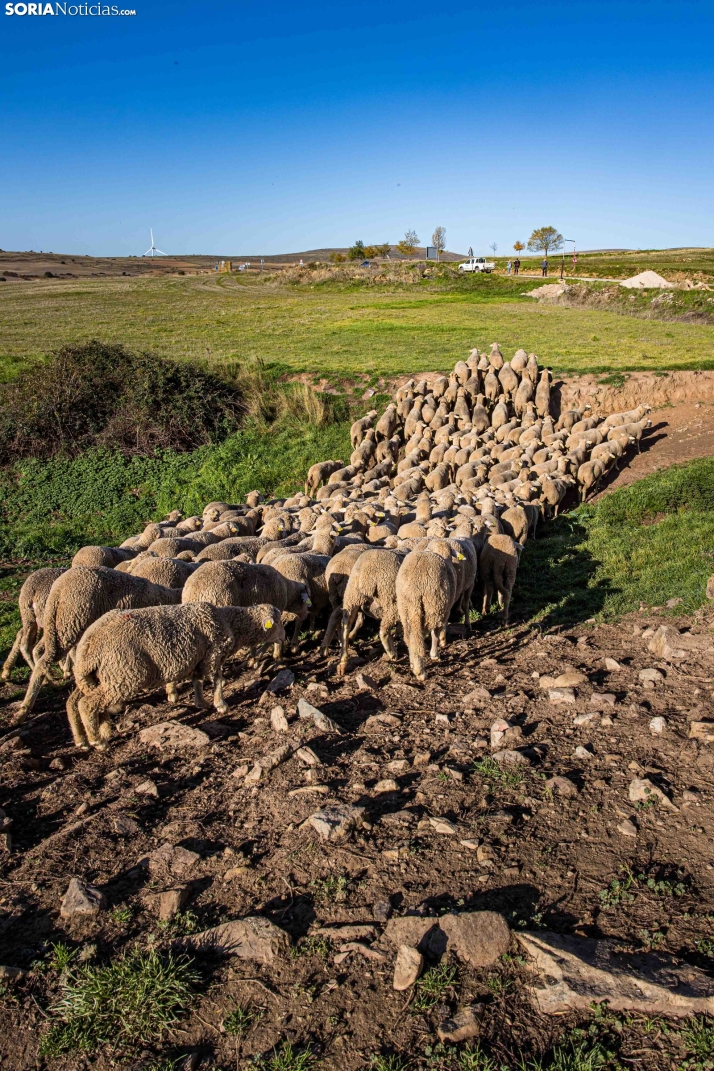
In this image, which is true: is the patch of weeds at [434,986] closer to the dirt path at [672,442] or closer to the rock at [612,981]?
the rock at [612,981]

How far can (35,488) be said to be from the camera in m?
17.6

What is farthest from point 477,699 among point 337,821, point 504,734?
point 337,821

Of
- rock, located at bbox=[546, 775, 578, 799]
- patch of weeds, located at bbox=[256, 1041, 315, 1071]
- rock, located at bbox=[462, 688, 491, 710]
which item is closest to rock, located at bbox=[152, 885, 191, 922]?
patch of weeds, located at bbox=[256, 1041, 315, 1071]

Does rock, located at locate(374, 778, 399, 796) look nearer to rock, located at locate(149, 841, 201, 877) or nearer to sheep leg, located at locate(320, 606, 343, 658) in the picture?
rock, located at locate(149, 841, 201, 877)

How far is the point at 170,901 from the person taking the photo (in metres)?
3.98

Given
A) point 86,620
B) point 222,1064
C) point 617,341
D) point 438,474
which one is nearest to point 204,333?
point 617,341

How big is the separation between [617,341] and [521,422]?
9.70 metres

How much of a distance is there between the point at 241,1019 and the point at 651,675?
4759 mm

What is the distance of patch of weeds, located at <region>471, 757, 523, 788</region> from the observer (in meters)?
4.96

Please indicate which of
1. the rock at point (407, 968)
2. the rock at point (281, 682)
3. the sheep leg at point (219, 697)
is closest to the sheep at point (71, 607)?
the sheep leg at point (219, 697)

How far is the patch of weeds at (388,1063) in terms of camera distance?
2.96 meters

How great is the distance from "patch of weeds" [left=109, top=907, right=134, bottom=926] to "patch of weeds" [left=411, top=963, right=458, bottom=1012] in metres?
1.79

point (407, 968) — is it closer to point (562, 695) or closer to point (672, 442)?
point (562, 695)

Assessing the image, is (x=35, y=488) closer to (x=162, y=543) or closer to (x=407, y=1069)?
(x=162, y=543)
